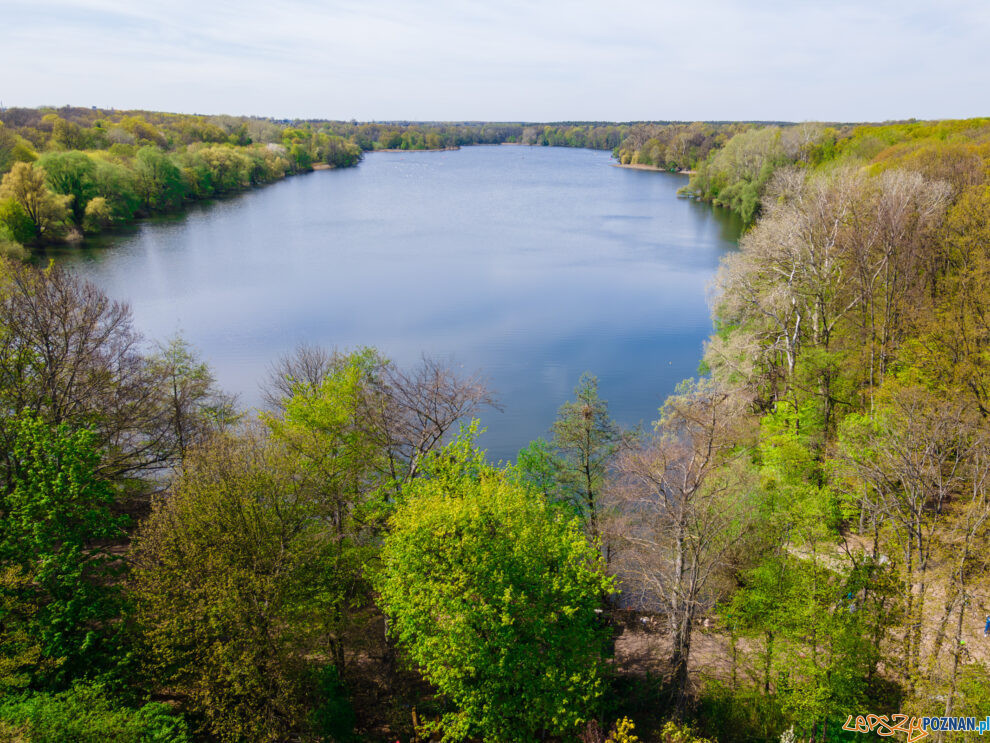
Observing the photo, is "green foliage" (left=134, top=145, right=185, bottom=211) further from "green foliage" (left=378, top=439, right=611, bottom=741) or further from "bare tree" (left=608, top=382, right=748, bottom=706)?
"green foliage" (left=378, top=439, right=611, bottom=741)

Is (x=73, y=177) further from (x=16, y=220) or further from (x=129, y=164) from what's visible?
(x=129, y=164)

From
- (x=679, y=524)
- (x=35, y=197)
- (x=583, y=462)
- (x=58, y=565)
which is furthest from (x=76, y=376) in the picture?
(x=35, y=197)

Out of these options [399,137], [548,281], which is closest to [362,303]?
[548,281]

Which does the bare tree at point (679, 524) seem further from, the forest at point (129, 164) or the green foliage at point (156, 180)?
the green foliage at point (156, 180)

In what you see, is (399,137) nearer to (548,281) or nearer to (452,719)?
(548,281)

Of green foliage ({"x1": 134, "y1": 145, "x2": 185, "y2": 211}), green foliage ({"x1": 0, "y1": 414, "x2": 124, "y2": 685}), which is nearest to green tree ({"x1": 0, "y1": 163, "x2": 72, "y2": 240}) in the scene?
green foliage ({"x1": 134, "y1": 145, "x2": 185, "y2": 211})

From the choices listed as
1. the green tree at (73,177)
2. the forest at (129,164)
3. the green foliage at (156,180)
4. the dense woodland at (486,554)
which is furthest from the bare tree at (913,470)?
the green foliage at (156,180)
